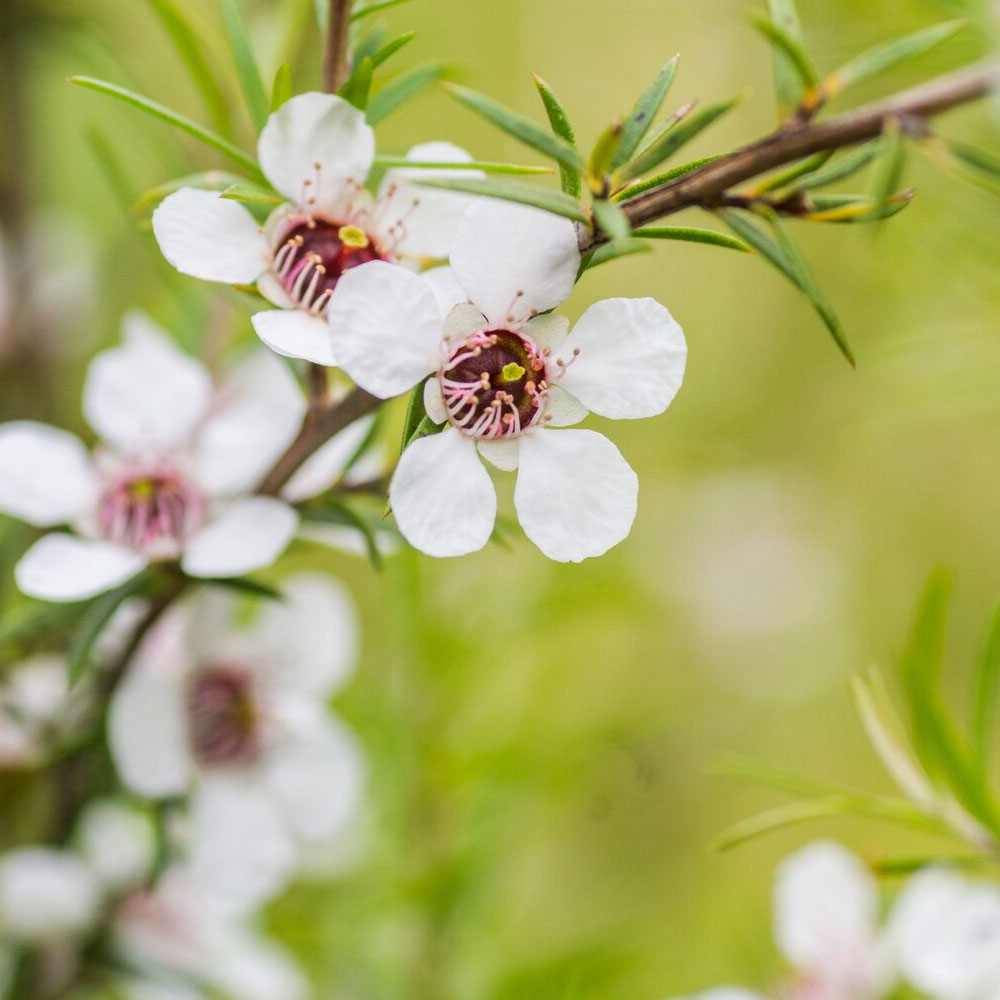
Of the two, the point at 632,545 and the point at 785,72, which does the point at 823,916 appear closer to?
the point at 785,72

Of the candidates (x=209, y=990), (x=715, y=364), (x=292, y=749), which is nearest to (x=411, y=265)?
(x=292, y=749)

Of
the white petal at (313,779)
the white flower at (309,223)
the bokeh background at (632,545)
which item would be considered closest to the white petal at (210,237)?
the white flower at (309,223)

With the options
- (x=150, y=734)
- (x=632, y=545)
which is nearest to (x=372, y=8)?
(x=150, y=734)

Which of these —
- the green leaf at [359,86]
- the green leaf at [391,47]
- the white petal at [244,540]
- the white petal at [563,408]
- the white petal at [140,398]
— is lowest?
the white petal at [244,540]

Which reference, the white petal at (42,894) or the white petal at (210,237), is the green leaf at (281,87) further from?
the white petal at (42,894)

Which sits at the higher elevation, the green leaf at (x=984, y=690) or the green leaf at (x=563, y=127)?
the green leaf at (x=563, y=127)

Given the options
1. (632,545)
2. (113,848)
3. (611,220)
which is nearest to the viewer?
(611,220)

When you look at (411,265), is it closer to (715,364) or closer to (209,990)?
(209,990)

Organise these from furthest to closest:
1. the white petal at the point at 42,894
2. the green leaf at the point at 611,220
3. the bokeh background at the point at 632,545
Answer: the bokeh background at the point at 632,545
the white petal at the point at 42,894
the green leaf at the point at 611,220
